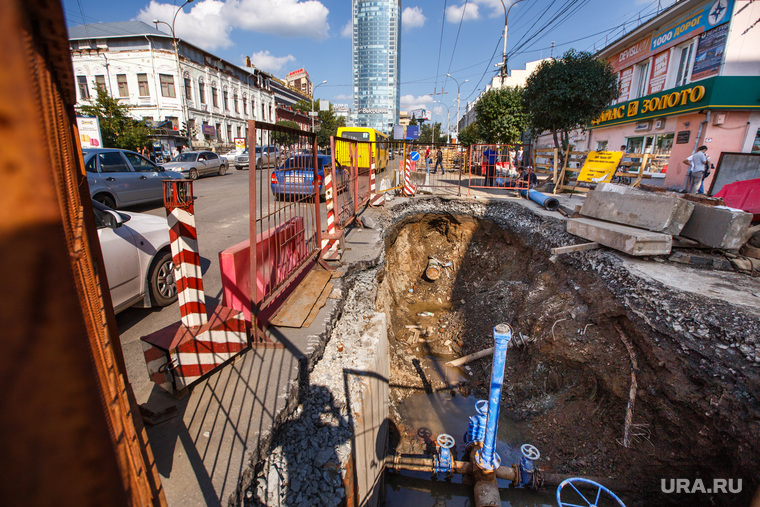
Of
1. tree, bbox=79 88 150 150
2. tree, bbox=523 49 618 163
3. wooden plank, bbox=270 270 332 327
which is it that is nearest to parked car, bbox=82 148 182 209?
wooden plank, bbox=270 270 332 327

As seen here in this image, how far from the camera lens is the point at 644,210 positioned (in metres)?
5.90

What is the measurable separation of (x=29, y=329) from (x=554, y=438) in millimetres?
5851

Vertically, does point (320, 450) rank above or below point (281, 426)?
below

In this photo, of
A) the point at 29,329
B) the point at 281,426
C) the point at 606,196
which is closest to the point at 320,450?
the point at 281,426

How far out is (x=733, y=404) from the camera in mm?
3379

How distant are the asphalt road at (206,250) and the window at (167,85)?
70.9 ft

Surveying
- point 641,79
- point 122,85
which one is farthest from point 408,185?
point 122,85

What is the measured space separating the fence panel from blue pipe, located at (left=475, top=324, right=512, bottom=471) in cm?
238

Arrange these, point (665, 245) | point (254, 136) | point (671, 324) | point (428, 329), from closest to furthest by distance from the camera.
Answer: point (254, 136)
point (671, 324)
point (665, 245)
point (428, 329)

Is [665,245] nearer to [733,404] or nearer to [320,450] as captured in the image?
[733,404]

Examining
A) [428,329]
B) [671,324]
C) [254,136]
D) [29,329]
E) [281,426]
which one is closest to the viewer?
[29,329]

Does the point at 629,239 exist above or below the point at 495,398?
above

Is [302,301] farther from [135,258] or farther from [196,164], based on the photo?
[196,164]

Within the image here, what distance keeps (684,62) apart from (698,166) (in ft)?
22.2
